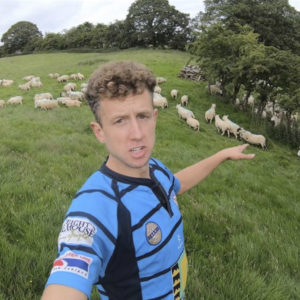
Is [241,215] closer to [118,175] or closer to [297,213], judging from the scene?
[297,213]

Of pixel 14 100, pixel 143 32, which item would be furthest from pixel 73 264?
pixel 143 32

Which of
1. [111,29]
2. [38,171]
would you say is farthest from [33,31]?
[38,171]

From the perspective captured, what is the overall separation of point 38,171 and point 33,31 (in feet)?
279

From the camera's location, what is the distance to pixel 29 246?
3.45 m

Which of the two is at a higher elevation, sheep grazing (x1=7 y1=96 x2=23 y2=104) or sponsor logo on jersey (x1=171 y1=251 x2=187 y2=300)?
sponsor logo on jersey (x1=171 y1=251 x2=187 y2=300)

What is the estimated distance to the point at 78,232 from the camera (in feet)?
4.92

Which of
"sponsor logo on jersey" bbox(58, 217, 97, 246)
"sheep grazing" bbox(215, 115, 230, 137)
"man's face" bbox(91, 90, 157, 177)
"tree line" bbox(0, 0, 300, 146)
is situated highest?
"tree line" bbox(0, 0, 300, 146)

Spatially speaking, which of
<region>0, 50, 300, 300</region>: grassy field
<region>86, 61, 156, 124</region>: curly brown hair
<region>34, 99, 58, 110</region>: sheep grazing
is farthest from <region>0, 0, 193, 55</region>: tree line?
<region>86, 61, 156, 124</region>: curly brown hair

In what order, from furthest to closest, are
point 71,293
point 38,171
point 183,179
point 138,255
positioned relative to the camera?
point 38,171 → point 183,179 → point 138,255 → point 71,293

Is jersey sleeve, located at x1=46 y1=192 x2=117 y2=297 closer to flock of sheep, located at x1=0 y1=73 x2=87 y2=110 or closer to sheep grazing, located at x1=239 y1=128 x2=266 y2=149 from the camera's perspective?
flock of sheep, located at x1=0 y1=73 x2=87 y2=110

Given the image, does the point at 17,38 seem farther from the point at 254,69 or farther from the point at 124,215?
the point at 124,215

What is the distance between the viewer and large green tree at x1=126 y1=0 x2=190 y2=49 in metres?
58.9

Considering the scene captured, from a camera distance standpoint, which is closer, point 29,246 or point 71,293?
point 71,293

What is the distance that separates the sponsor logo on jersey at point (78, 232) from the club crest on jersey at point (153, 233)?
13.6 inches
